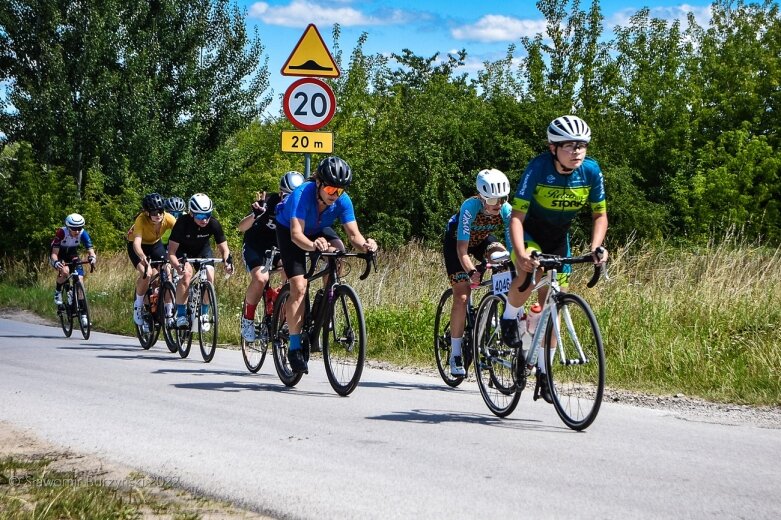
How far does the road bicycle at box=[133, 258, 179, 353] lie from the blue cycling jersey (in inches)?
180

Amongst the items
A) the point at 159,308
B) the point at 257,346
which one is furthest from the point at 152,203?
the point at 257,346

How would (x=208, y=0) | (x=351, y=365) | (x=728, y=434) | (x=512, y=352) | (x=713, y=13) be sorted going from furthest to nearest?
1. (x=713, y=13)
2. (x=208, y=0)
3. (x=351, y=365)
4. (x=512, y=352)
5. (x=728, y=434)

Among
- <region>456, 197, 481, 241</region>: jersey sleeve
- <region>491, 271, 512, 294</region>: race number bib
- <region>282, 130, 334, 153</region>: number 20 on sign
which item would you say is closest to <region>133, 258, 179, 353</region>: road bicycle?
<region>282, 130, 334, 153</region>: number 20 on sign

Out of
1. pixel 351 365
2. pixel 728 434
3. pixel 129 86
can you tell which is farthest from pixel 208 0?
pixel 728 434

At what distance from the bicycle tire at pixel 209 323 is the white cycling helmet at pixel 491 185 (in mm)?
4687

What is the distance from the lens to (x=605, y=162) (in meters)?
30.7

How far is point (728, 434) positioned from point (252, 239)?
6361 millimetres

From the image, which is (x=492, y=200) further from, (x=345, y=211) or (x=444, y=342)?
(x=444, y=342)

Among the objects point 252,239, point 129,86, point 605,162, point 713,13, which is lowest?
point 252,239

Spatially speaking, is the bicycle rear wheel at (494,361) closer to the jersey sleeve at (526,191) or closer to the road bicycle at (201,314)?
the jersey sleeve at (526,191)

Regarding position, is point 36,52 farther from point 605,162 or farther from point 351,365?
point 351,365

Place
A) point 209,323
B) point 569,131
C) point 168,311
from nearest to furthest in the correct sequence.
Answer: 1. point 569,131
2. point 209,323
3. point 168,311

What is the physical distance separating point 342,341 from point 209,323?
3905 mm

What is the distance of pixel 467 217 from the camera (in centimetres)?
912
